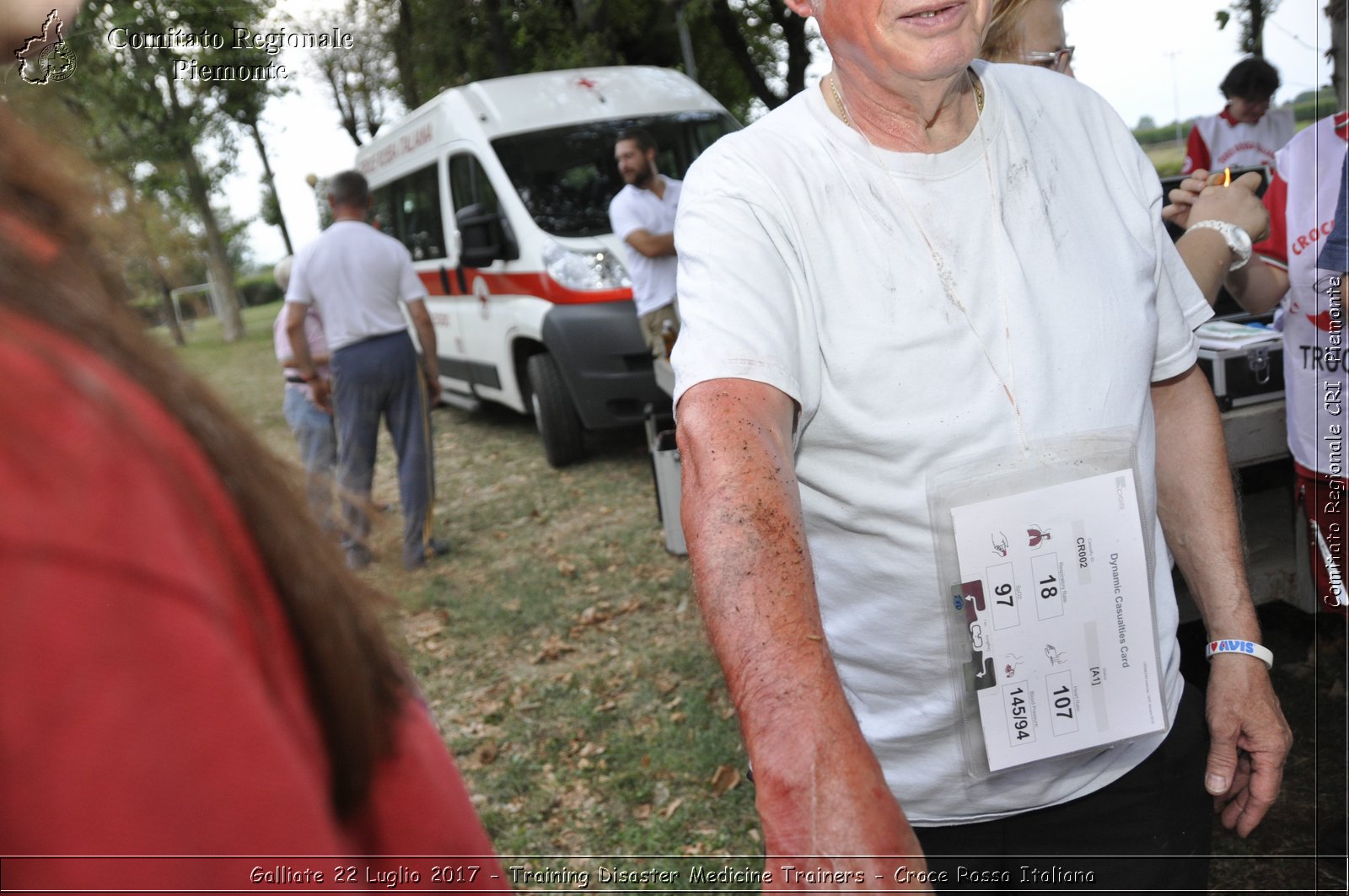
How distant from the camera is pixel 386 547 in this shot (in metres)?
0.83

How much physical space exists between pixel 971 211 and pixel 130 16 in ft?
21.9

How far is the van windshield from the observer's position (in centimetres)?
781

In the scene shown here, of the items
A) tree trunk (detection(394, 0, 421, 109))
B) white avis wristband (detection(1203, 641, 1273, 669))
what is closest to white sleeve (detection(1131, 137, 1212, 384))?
white avis wristband (detection(1203, 641, 1273, 669))

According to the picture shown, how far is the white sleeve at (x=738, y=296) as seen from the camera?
121 centimetres

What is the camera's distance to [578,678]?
4.71 metres

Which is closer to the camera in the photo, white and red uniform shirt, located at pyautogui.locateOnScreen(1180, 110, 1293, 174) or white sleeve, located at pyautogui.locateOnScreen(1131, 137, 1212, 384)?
white sleeve, located at pyautogui.locateOnScreen(1131, 137, 1212, 384)

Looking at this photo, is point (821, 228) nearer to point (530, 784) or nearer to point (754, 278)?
point (754, 278)

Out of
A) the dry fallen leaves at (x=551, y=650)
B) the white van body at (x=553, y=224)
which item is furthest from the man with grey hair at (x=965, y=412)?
the white van body at (x=553, y=224)

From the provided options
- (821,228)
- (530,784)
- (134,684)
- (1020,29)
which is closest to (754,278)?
(821,228)

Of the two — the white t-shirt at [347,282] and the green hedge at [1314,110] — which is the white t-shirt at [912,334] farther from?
the white t-shirt at [347,282]

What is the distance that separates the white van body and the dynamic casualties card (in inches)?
213

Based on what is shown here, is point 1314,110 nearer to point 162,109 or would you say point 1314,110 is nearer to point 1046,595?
point 1046,595

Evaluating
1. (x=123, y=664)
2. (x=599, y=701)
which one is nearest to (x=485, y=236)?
(x=599, y=701)

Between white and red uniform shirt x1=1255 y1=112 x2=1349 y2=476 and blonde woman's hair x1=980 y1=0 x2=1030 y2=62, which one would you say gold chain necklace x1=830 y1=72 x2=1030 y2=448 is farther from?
white and red uniform shirt x1=1255 y1=112 x2=1349 y2=476
